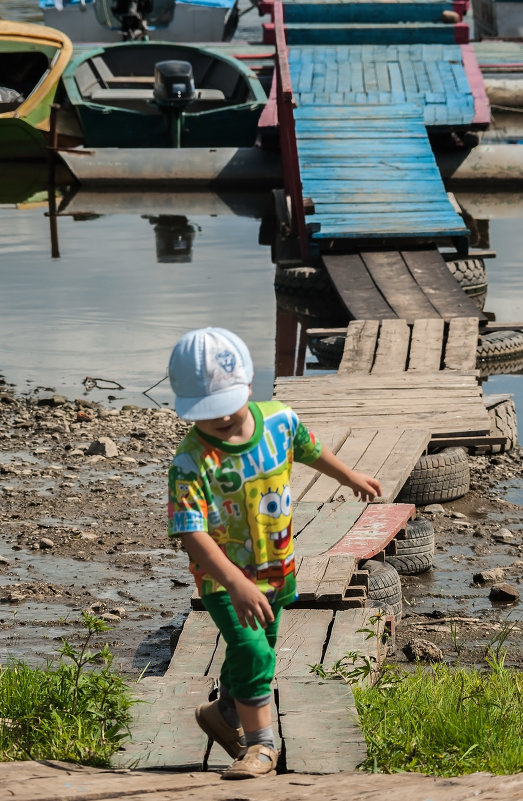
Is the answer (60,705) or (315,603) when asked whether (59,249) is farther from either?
(60,705)

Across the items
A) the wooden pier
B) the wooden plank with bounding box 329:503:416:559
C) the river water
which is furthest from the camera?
the river water

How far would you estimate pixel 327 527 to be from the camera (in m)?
6.39

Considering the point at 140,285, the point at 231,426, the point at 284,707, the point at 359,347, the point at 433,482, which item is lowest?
the point at 140,285

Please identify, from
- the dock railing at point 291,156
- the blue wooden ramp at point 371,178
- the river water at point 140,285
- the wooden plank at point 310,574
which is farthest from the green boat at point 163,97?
the wooden plank at point 310,574

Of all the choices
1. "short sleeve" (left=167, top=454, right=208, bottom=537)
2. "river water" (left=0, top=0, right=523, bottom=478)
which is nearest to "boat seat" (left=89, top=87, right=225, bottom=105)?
"river water" (left=0, top=0, right=523, bottom=478)

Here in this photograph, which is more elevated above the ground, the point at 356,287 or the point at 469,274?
the point at 356,287

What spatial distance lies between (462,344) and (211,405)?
6.92 metres

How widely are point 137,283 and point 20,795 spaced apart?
35.8ft

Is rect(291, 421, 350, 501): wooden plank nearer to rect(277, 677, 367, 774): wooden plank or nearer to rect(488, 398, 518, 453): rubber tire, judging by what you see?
rect(488, 398, 518, 453): rubber tire

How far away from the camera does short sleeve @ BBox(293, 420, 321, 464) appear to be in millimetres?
3877

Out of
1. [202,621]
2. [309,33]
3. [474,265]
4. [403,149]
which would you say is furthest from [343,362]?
[309,33]

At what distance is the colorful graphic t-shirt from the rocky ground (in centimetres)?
126

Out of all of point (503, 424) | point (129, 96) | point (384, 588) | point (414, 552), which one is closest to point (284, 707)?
point (384, 588)

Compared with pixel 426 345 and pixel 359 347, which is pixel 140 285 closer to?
pixel 359 347
